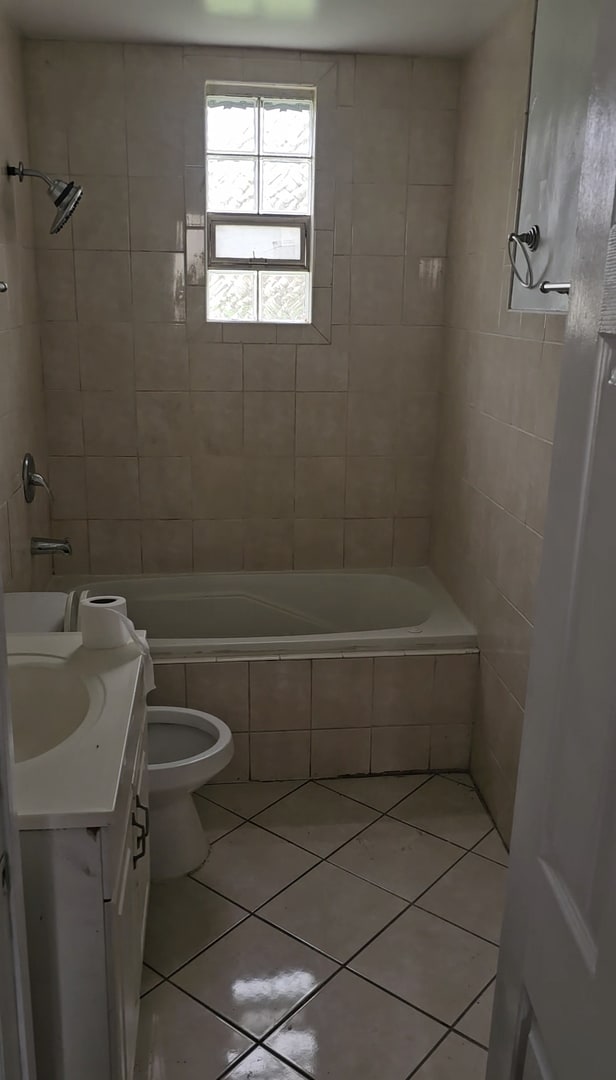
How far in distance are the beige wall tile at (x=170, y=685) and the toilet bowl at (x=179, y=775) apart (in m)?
0.21

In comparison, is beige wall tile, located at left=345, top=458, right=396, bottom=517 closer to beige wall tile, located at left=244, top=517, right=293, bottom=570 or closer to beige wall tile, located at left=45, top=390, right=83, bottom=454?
beige wall tile, located at left=244, top=517, right=293, bottom=570

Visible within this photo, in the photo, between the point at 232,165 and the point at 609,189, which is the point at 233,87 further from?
the point at 609,189

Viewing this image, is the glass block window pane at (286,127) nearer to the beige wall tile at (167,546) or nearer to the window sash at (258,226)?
the window sash at (258,226)

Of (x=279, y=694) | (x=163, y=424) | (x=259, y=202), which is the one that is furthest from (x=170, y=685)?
(x=259, y=202)

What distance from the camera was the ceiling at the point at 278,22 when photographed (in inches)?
101

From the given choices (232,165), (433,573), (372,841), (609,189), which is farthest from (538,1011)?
(232,165)

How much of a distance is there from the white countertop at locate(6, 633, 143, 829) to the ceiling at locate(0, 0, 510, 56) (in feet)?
6.54

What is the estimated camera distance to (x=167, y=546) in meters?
3.42

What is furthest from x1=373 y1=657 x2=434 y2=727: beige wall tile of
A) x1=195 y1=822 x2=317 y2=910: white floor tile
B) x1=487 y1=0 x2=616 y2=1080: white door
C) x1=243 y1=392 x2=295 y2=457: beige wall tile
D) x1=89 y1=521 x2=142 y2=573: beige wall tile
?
x1=487 y1=0 x2=616 y2=1080: white door

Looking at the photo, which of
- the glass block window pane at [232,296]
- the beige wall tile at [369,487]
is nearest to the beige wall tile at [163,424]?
the glass block window pane at [232,296]

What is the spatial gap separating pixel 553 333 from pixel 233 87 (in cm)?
164

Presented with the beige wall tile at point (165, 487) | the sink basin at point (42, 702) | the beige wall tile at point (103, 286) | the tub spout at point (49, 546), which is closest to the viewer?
the sink basin at point (42, 702)

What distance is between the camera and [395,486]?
348 cm

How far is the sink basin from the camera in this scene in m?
1.70
